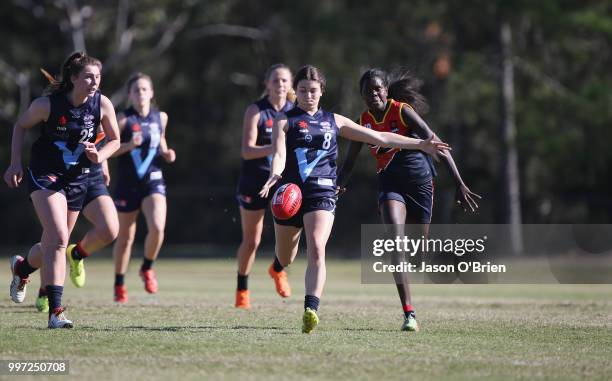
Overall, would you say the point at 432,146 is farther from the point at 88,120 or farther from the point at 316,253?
the point at 88,120

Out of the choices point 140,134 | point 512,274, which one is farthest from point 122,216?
point 512,274

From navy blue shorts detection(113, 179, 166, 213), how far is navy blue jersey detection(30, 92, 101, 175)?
311 cm

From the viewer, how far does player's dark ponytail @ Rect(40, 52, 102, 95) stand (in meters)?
9.02

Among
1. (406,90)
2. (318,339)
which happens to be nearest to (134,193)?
(406,90)

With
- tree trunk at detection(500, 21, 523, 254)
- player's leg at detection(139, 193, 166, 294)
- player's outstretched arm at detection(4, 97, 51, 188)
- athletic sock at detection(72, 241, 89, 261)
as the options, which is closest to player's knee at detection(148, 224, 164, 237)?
player's leg at detection(139, 193, 166, 294)

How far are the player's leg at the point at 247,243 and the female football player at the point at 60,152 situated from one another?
102 inches

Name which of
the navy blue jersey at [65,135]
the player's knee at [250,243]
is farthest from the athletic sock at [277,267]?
the navy blue jersey at [65,135]

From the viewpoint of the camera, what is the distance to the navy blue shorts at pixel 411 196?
959cm

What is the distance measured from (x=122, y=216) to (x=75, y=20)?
71.9 feet

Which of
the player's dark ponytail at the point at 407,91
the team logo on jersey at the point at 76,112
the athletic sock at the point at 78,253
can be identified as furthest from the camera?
the athletic sock at the point at 78,253

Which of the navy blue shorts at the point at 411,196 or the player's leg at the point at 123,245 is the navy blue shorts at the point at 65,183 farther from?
the player's leg at the point at 123,245

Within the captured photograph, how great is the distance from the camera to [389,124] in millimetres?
9617

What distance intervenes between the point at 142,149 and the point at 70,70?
348 cm

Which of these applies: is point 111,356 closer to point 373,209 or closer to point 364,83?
point 364,83
